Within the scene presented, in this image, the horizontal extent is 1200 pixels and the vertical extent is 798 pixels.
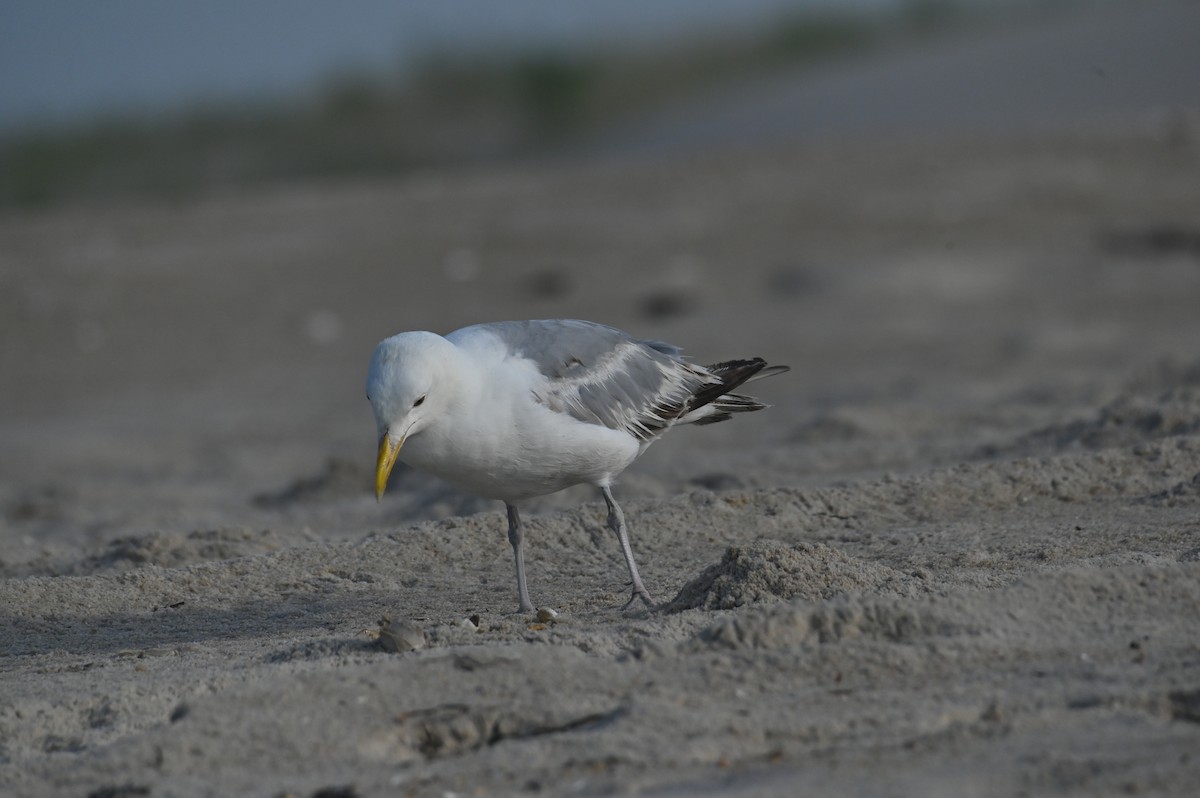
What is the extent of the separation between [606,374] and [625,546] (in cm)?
71

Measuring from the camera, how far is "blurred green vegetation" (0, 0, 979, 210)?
2803cm

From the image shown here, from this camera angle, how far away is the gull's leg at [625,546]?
5.22m

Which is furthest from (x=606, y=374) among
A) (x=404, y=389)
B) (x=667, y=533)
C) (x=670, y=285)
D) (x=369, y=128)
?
(x=369, y=128)

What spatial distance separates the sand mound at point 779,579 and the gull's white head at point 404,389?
1070 millimetres

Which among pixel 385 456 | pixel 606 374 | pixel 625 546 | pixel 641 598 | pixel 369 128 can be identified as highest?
pixel 369 128

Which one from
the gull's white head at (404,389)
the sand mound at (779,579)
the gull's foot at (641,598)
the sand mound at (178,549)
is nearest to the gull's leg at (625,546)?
the gull's foot at (641,598)

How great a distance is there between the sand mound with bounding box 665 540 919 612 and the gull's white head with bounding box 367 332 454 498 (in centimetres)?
107

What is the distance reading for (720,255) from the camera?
625 inches

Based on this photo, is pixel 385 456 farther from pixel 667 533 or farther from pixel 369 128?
pixel 369 128

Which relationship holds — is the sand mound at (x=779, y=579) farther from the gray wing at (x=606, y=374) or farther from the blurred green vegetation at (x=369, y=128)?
the blurred green vegetation at (x=369, y=128)

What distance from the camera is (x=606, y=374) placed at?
5773 millimetres

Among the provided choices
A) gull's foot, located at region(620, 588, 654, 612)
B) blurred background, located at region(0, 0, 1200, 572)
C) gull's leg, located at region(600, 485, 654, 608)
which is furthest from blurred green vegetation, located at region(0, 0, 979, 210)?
gull's foot, located at region(620, 588, 654, 612)

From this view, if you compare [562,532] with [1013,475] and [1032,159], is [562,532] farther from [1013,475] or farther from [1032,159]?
[1032,159]

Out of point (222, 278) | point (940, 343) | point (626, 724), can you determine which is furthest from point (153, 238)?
point (626, 724)
